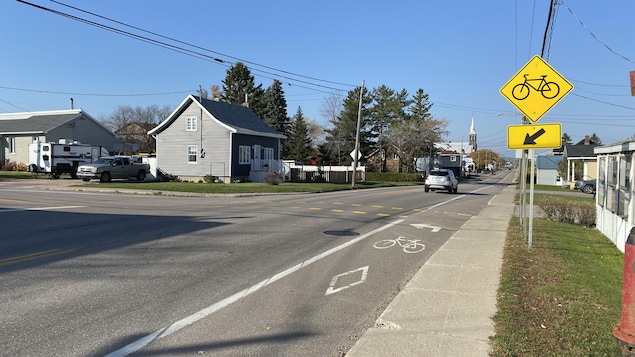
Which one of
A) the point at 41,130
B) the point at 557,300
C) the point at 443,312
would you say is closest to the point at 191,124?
the point at 41,130

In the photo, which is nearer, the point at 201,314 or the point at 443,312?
the point at 201,314

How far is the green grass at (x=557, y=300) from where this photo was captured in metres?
4.03

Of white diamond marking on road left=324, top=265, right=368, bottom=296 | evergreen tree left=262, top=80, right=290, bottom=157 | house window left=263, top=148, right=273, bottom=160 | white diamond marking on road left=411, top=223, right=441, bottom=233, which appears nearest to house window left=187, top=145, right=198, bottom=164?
house window left=263, top=148, right=273, bottom=160

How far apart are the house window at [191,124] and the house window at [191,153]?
1.43 m

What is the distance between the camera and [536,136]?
28.0 ft

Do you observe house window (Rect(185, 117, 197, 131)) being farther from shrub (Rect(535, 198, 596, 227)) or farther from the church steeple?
the church steeple

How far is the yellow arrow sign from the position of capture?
837 cm

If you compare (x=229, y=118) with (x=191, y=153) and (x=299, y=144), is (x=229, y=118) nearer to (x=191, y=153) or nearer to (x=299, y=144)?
(x=191, y=153)

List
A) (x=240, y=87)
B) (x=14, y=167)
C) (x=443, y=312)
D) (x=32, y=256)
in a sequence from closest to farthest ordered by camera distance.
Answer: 1. (x=443, y=312)
2. (x=32, y=256)
3. (x=14, y=167)
4. (x=240, y=87)

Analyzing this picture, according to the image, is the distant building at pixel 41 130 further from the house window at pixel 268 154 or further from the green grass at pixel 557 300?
the green grass at pixel 557 300

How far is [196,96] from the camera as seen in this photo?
34.5 meters

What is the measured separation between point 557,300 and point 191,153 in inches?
1281

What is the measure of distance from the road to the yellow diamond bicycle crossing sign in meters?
3.49

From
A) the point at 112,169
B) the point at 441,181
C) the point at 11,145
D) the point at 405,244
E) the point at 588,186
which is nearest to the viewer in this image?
the point at 405,244
